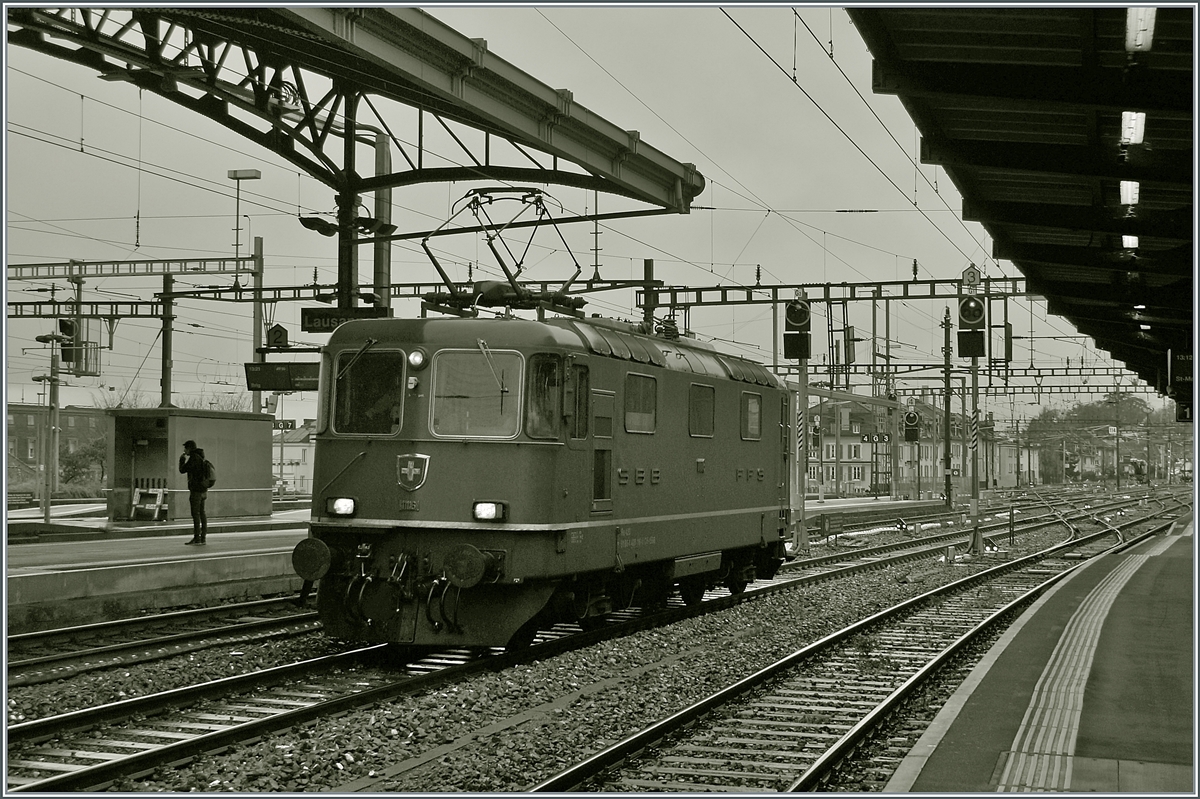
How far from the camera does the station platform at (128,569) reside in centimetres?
1398

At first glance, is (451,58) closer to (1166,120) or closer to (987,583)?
A: (1166,120)

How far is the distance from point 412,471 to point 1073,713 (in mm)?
6037

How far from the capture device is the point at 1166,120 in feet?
40.2

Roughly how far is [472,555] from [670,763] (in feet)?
11.0

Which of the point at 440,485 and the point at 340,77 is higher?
the point at 340,77

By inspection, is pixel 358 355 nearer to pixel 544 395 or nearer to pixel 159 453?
pixel 544 395

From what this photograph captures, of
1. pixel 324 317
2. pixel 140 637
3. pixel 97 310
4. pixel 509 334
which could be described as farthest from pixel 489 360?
pixel 97 310

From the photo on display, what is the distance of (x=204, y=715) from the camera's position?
9523mm

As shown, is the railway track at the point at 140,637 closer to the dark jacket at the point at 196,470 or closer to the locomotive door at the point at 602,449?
the locomotive door at the point at 602,449

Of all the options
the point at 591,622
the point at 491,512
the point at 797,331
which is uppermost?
the point at 797,331

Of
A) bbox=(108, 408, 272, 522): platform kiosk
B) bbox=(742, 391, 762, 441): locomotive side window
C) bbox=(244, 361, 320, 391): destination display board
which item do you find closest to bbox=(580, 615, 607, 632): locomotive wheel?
bbox=(742, 391, 762, 441): locomotive side window

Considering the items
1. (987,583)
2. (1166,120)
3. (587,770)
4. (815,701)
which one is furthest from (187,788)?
(987,583)

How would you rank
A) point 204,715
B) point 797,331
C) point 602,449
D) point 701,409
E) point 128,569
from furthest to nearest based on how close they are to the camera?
point 797,331, point 701,409, point 128,569, point 602,449, point 204,715

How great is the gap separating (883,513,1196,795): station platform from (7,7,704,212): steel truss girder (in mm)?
9129
